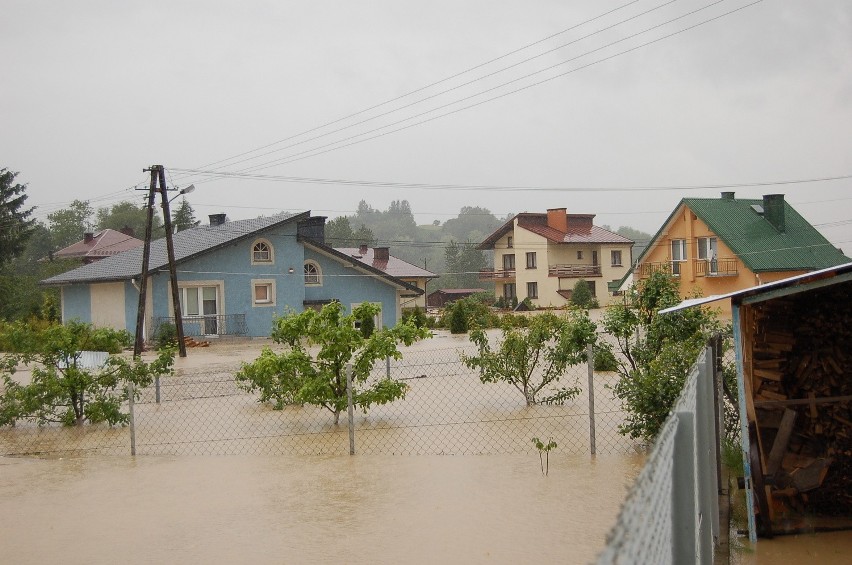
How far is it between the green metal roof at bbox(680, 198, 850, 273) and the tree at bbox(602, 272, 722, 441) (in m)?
30.8

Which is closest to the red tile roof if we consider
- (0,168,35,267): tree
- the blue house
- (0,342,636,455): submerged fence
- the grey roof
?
(0,168,35,267): tree

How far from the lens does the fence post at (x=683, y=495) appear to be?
2.95 metres

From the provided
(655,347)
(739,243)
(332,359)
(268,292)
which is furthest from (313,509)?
(739,243)

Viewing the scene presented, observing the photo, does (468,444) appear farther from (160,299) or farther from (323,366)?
(160,299)

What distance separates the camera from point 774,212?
145 feet

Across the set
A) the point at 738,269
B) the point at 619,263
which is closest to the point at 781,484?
the point at 738,269

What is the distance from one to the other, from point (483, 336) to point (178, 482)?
6.01 meters

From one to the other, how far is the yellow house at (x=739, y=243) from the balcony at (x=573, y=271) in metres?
16.4

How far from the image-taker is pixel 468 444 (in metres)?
12.9

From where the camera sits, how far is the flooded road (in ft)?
26.5

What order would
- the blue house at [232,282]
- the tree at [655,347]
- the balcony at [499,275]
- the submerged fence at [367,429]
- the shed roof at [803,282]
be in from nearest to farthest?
the shed roof at [803,282] → the tree at [655,347] → the submerged fence at [367,429] → the blue house at [232,282] → the balcony at [499,275]

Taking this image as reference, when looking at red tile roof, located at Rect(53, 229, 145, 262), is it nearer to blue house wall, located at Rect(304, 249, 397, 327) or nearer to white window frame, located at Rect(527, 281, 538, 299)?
white window frame, located at Rect(527, 281, 538, 299)

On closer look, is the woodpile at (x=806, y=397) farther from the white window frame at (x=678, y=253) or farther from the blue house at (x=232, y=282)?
the white window frame at (x=678, y=253)

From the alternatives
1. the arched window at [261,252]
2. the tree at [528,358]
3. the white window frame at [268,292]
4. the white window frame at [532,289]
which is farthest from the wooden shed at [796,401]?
the white window frame at [532,289]
